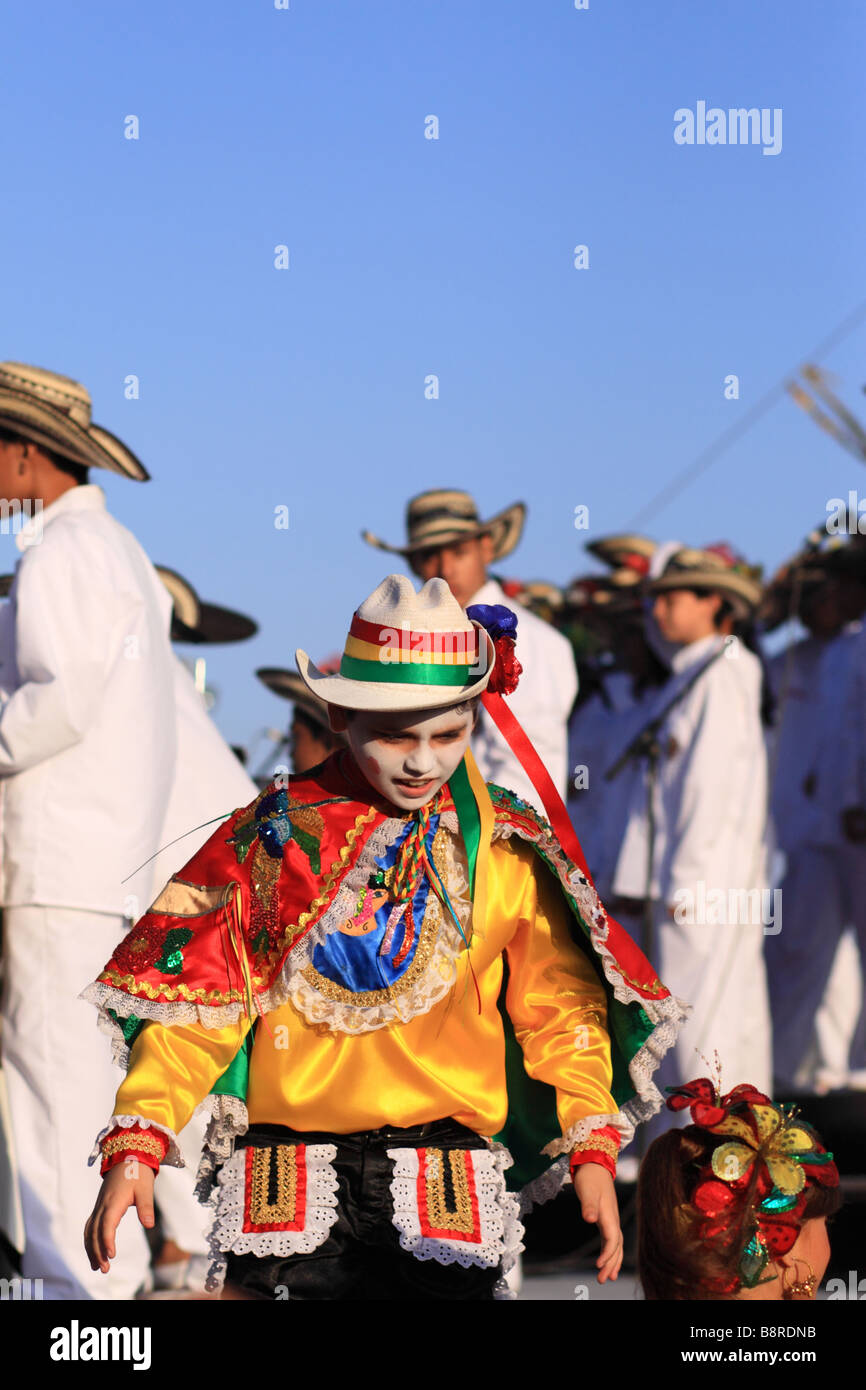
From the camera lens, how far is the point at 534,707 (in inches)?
280

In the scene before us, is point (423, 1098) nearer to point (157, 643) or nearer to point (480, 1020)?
point (480, 1020)

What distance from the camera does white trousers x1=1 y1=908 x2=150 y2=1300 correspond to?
531 cm

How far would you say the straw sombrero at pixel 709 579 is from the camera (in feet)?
28.2

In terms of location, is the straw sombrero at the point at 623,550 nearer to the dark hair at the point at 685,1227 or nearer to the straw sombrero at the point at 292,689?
the straw sombrero at the point at 292,689

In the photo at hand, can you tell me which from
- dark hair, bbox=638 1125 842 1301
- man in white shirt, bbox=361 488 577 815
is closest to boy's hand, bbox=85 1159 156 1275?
dark hair, bbox=638 1125 842 1301

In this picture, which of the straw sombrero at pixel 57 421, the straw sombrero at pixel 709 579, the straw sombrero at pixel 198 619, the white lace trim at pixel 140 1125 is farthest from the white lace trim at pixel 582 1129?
the straw sombrero at pixel 709 579

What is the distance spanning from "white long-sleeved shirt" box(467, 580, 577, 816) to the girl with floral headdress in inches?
140

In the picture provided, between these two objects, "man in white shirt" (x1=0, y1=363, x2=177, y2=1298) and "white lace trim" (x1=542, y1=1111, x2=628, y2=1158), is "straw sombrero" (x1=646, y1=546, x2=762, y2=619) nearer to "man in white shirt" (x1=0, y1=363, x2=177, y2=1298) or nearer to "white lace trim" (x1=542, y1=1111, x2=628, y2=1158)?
"man in white shirt" (x1=0, y1=363, x2=177, y2=1298)

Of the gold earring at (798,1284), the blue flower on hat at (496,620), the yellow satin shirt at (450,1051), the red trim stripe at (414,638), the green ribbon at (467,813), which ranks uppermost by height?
the blue flower on hat at (496,620)

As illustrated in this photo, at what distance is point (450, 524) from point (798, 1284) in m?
4.81

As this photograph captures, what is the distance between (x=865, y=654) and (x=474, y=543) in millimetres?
2957

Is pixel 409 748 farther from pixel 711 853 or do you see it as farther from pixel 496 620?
pixel 711 853
